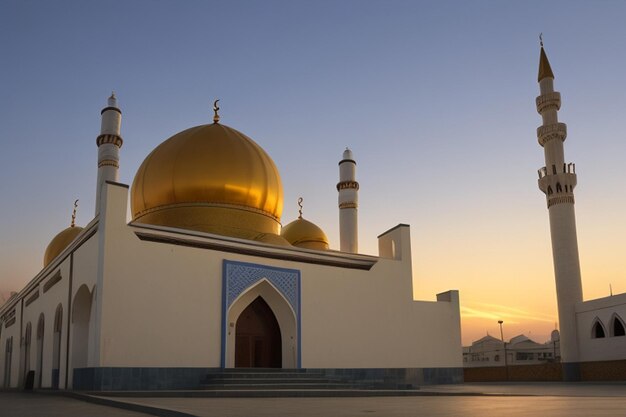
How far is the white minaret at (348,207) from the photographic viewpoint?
17500mm

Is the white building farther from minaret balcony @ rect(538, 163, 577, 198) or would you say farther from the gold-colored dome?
the gold-colored dome

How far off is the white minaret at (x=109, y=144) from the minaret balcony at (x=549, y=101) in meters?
12.7

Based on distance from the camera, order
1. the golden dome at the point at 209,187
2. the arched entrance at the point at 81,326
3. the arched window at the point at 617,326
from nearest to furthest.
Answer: the arched entrance at the point at 81,326 → the golden dome at the point at 209,187 → the arched window at the point at 617,326

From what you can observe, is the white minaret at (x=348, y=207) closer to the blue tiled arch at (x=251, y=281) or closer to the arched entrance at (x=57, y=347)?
the blue tiled arch at (x=251, y=281)

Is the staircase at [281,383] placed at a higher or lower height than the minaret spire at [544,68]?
lower

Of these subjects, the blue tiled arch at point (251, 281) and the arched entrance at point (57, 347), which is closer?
the blue tiled arch at point (251, 281)

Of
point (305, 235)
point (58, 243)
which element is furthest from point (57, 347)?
point (305, 235)

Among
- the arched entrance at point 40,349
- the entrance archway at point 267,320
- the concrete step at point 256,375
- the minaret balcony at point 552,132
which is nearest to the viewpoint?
the concrete step at point 256,375

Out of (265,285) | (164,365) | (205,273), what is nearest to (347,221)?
(265,285)

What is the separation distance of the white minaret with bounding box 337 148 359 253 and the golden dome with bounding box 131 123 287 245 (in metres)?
4.46

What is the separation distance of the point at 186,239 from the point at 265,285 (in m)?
1.83

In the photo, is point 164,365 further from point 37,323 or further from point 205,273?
point 37,323

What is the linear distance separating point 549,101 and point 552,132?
1.12m

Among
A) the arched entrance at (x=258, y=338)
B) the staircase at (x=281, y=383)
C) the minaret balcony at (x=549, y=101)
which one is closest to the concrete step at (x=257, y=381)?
the staircase at (x=281, y=383)
